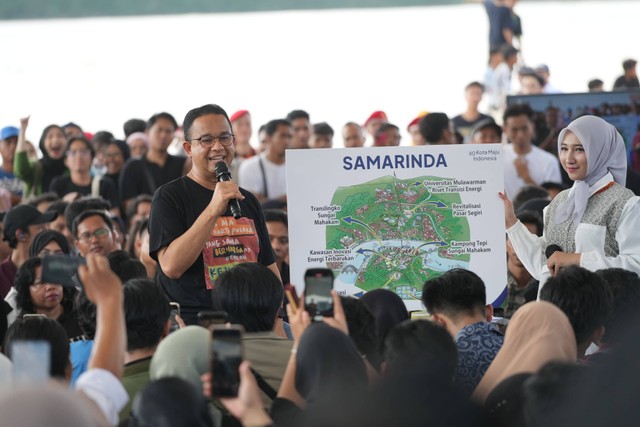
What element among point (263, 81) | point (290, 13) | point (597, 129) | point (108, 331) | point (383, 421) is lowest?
point (383, 421)

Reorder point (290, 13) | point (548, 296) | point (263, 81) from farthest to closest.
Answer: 1. point (290, 13)
2. point (263, 81)
3. point (548, 296)

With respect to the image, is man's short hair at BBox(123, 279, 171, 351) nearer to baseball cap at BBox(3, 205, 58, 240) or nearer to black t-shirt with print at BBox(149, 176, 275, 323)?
black t-shirt with print at BBox(149, 176, 275, 323)

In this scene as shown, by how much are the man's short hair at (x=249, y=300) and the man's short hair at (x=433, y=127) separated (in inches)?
194

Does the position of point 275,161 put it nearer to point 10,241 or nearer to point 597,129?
point 10,241

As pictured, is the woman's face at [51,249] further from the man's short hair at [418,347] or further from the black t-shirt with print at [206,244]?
the man's short hair at [418,347]

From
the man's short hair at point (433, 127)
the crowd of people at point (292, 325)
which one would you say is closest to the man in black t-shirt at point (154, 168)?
the man's short hair at point (433, 127)

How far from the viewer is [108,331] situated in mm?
3541

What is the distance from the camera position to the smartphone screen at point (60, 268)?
3.93 m

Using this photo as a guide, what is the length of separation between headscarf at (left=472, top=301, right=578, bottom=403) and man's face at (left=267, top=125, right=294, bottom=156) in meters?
6.10

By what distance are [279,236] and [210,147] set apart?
203 centimetres

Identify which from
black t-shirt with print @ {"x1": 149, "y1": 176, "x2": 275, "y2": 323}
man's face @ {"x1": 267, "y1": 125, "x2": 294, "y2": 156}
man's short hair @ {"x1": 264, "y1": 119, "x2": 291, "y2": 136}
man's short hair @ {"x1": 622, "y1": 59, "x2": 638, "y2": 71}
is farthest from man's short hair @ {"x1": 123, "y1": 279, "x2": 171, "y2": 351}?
man's short hair @ {"x1": 622, "y1": 59, "x2": 638, "y2": 71}

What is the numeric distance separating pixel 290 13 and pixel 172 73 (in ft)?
9.54

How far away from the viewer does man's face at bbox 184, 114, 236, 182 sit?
5047 millimetres

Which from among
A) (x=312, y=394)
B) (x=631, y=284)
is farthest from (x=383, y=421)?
(x=631, y=284)
